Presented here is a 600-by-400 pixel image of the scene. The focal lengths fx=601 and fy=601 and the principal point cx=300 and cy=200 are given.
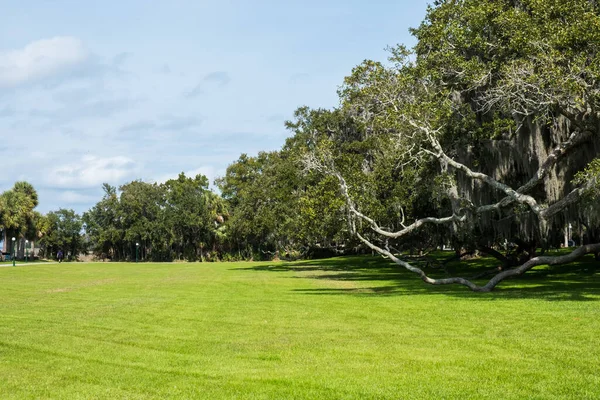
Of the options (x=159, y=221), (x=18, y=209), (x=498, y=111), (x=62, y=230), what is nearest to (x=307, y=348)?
(x=498, y=111)

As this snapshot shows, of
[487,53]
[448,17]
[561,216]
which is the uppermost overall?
[448,17]

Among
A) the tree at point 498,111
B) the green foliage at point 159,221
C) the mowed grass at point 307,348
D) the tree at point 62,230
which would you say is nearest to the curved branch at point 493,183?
the tree at point 498,111

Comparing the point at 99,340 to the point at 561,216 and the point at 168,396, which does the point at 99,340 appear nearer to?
the point at 168,396

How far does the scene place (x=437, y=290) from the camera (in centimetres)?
1975

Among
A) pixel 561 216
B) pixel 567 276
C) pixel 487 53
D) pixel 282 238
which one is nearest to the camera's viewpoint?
pixel 487 53

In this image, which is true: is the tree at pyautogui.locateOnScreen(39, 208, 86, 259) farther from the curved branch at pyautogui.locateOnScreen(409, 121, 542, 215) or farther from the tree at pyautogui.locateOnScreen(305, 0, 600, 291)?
the curved branch at pyautogui.locateOnScreen(409, 121, 542, 215)

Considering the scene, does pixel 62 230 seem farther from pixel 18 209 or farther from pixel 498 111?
pixel 498 111

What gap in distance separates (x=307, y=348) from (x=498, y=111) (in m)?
13.9

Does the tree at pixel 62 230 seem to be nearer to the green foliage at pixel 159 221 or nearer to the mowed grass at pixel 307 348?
the green foliage at pixel 159 221

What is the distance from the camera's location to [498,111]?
66.7 ft

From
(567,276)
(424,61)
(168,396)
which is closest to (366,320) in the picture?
(168,396)

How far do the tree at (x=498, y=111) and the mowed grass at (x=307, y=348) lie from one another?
436 centimetres

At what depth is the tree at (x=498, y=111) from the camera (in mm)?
16453

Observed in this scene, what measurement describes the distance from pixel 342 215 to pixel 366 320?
12025 millimetres
